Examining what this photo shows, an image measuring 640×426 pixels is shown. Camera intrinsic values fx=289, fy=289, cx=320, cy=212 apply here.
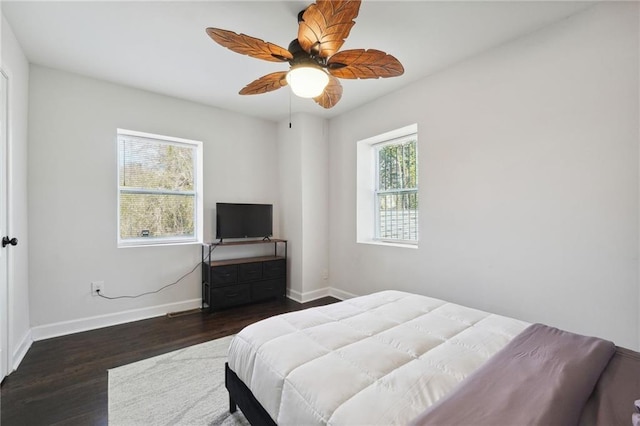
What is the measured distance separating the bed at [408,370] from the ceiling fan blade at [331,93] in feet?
5.64

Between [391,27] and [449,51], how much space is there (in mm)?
684

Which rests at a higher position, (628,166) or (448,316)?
(628,166)

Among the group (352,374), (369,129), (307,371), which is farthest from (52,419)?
(369,129)

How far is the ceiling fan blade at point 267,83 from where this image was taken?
7.09ft

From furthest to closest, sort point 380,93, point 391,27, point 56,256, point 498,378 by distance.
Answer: point 380,93 < point 56,256 < point 391,27 < point 498,378

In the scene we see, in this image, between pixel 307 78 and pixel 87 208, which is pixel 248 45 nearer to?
pixel 307 78

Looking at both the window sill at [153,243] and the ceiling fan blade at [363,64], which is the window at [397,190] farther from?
the window sill at [153,243]

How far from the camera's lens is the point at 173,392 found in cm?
194

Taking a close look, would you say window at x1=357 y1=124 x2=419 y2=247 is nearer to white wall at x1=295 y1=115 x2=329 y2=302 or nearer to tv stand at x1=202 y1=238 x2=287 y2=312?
white wall at x1=295 y1=115 x2=329 y2=302

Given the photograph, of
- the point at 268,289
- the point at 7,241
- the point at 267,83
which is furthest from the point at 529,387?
the point at 268,289

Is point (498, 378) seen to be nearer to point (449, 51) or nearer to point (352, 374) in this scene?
point (352, 374)

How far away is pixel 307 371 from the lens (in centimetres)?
118

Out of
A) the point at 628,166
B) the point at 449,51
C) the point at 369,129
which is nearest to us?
the point at 628,166

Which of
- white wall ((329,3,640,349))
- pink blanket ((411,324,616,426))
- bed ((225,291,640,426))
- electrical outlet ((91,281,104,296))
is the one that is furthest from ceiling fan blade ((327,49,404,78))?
electrical outlet ((91,281,104,296))
